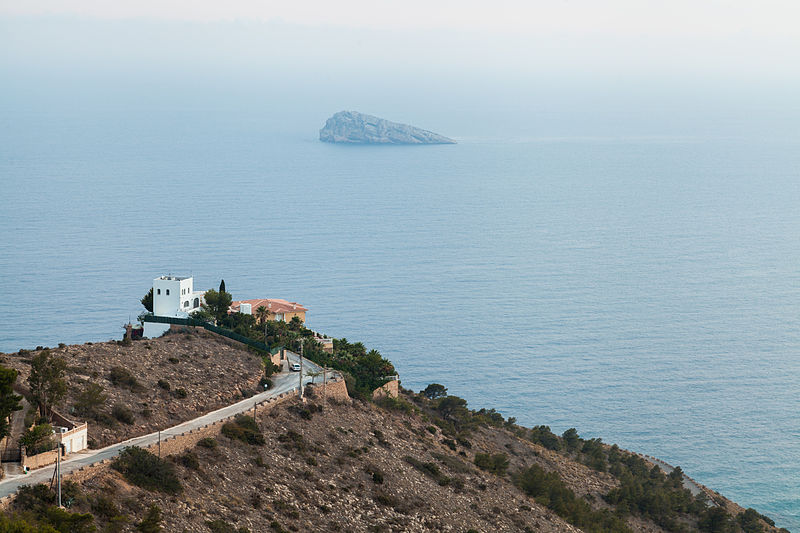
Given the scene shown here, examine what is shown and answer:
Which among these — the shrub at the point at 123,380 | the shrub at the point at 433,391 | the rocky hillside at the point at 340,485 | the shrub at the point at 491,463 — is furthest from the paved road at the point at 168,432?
the shrub at the point at 433,391

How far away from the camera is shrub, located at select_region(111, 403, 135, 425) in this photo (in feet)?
167

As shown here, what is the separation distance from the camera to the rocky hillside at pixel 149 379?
166 ft

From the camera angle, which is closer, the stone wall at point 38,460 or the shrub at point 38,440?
the stone wall at point 38,460

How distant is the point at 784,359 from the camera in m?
116

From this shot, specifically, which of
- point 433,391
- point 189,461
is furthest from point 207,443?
point 433,391

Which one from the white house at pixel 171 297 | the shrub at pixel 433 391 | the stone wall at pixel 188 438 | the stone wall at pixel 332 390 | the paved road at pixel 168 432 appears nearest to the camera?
the paved road at pixel 168 432

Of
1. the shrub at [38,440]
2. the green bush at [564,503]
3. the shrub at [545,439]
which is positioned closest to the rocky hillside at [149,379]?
the shrub at [38,440]

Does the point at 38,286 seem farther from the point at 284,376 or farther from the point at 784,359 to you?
the point at 784,359

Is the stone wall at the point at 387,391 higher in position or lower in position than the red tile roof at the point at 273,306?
lower

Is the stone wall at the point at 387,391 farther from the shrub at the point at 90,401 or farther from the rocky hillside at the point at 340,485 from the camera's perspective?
the shrub at the point at 90,401

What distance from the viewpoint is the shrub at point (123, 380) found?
55250 millimetres

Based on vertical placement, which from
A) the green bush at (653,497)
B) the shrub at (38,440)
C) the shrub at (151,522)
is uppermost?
the shrub at (38,440)

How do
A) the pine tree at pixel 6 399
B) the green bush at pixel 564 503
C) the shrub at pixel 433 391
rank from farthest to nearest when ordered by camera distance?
the shrub at pixel 433 391 → the green bush at pixel 564 503 → the pine tree at pixel 6 399

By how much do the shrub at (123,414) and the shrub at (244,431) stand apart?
15.9 feet
